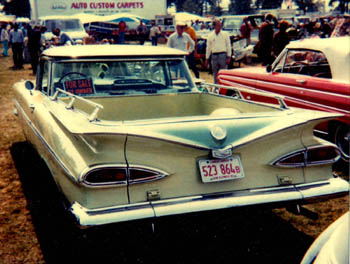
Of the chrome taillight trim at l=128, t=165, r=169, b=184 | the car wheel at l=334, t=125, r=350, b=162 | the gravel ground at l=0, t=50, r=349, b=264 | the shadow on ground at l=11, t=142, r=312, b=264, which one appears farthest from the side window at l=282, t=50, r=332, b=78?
the chrome taillight trim at l=128, t=165, r=169, b=184

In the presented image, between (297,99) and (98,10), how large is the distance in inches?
1084

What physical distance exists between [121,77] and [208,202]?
2.12 meters

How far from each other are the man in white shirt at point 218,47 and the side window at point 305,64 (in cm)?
266

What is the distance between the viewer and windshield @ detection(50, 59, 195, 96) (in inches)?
167

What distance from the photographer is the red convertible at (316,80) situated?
5.03 m

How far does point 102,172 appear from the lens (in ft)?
8.64

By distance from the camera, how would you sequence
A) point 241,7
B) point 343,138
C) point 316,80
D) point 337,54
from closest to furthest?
point 343,138, point 337,54, point 316,80, point 241,7

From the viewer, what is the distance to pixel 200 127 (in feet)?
9.39

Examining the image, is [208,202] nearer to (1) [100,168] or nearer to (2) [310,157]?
(1) [100,168]

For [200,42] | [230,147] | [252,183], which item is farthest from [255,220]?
[200,42]

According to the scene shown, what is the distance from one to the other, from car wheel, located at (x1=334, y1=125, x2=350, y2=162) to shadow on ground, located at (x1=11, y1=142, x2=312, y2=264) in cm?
180

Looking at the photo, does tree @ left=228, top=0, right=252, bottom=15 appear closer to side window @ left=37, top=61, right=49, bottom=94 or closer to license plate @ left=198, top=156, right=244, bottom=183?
side window @ left=37, top=61, right=49, bottom=94

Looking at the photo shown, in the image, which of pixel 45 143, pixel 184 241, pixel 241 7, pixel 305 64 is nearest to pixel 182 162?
pixel 184 241

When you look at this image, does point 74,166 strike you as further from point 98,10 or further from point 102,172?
point 98,10
